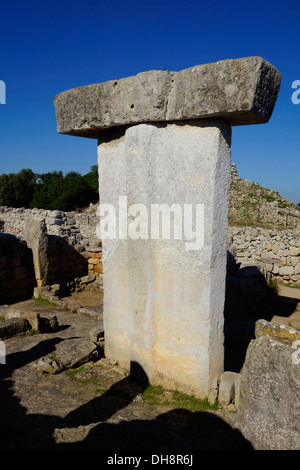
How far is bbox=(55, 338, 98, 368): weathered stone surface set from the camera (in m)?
4.24

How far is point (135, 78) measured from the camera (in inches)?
138

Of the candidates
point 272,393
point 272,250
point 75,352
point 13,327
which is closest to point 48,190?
point 272,250

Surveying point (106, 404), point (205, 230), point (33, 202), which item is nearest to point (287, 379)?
point (205, 230)

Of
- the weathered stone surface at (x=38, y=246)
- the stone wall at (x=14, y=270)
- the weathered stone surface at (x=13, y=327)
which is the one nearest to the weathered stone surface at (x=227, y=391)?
the weathered stone surface at (x=13, y=327)

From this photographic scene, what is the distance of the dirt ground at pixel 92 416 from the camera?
2680 millimetres

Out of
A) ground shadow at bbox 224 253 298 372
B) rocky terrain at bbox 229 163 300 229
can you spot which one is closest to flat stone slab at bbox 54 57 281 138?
ground shadow at bbox 224 253 298 372

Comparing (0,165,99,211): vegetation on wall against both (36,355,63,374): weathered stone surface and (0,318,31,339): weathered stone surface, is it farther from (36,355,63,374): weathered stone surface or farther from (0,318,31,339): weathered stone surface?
(36,355,63,374): weathered stone surface

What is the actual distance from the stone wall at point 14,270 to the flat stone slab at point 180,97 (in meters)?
5.27

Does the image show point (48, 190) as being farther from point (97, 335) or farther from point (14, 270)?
point (97, 335)

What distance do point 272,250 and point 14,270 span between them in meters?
9.69

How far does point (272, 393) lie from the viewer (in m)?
2.66

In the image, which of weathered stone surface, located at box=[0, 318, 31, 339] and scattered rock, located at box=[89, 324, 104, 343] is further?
weathered stone surface, located at box=[0, 318, 31, 339]

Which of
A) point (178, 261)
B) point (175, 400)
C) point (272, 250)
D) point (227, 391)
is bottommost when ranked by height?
point (175, 400)

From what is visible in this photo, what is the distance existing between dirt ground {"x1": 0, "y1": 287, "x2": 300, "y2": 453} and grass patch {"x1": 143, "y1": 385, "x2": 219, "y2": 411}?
0.25 ft
